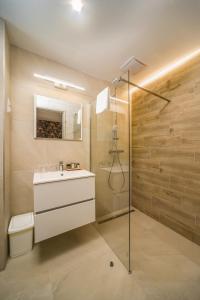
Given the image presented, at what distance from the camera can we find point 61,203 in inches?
53.6

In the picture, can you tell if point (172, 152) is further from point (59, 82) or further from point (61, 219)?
point (59, 82)

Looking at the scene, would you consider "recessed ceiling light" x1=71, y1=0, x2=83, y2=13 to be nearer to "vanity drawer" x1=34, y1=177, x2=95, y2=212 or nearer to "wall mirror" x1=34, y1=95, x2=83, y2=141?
"wall mirror" x1=34, y1=95, x2=83, y2=141

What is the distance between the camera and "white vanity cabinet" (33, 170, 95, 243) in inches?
49.4

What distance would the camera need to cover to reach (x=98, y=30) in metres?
1.32

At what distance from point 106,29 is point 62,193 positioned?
1791 millimetres

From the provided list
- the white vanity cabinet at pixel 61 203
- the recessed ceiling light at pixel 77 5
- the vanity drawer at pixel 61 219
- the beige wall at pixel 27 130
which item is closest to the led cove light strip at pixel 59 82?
the beige wall at pixel 27 130

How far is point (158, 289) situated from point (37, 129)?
2056 millimetres

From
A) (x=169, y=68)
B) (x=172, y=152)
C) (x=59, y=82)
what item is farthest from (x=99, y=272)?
(x=169, y=68)

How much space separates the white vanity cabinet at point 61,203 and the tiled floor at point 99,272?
30 cm

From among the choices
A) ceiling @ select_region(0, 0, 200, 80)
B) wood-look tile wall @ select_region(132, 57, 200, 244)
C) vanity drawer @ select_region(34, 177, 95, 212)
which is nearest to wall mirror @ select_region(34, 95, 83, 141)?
ceiling @ select_region(0, 0, 200, 80)

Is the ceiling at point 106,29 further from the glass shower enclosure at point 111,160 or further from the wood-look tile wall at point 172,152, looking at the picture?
the glass shower enclosure at point 111,160

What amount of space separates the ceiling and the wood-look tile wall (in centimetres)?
42

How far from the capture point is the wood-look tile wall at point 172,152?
1.61 meters

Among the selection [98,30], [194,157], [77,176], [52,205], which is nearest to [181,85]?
[194,157]
